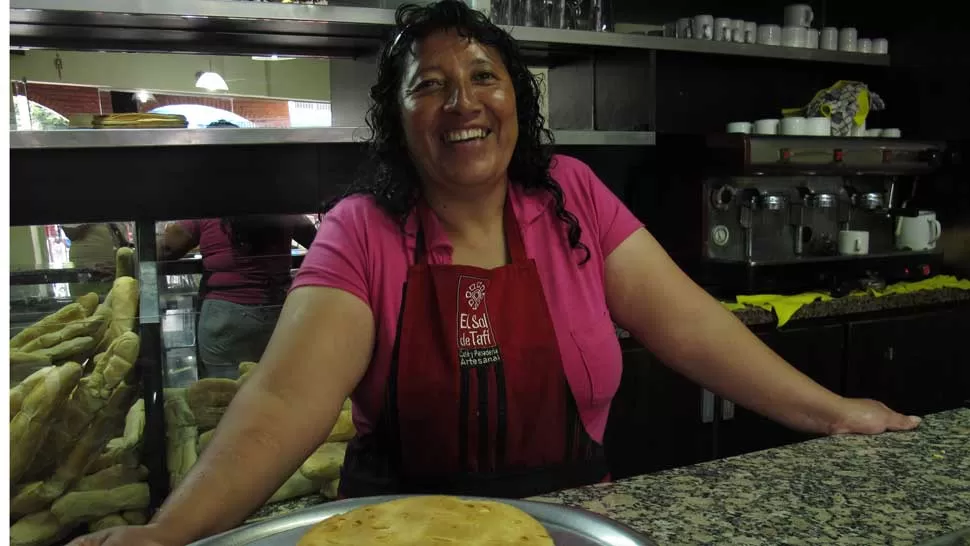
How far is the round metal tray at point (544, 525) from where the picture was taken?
74 centimetres

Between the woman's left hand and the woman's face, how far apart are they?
702 mm

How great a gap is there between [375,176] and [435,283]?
0.26 m

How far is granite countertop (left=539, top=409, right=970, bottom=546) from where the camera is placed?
862 mm

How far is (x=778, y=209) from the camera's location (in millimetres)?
3068

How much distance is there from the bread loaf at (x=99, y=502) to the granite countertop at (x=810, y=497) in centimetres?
85

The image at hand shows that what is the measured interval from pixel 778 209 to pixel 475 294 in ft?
6.68

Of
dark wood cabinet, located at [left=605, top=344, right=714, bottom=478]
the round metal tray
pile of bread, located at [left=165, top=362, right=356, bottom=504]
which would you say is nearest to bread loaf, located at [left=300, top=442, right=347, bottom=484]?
pile of bread, located at [left=165, top=362, right=356, bottom=504]

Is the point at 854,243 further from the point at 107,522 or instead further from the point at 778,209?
the point at 107,522

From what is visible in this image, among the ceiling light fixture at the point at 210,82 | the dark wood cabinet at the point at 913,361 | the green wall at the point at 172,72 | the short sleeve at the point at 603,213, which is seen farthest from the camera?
the dark wood cabinet at the point at 913,361

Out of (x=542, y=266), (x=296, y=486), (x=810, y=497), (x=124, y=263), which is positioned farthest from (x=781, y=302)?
(x=124, y=263)

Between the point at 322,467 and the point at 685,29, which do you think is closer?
the point at 322,467

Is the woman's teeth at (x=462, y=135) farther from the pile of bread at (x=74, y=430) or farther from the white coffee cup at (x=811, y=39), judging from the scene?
the white coffee cup at (x=811, y=39)

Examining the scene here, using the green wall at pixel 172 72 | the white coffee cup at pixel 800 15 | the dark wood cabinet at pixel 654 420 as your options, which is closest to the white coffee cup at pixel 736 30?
the white coffee cup at pixel 800 15

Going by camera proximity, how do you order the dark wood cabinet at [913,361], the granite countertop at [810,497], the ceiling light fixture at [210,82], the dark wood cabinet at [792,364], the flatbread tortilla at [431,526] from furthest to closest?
the dark wood cabinet at [913,361], the dark wood cabinet at [792,364], the ceiling light fixture at [210,82], the granite countertop at [810,497], the flatbread tortilla at [431,526]
